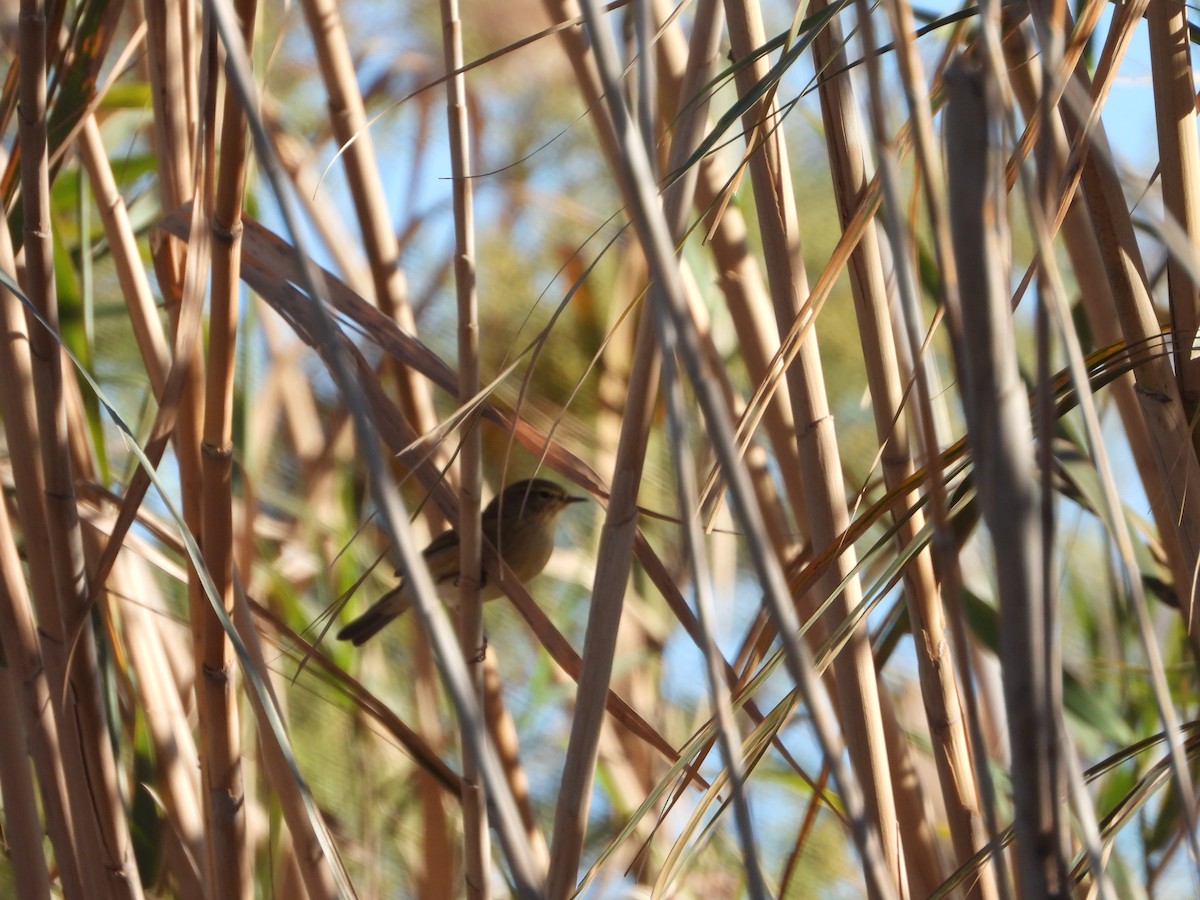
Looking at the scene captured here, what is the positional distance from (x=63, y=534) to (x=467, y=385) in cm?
28

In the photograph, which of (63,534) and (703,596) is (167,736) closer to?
(63,534)

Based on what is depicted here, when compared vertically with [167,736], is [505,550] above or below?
above

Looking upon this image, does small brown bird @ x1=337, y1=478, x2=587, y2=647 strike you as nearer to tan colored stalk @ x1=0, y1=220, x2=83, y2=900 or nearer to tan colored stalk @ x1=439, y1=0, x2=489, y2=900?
tan colored stalk @ x1=439, y1=0, x2=489, y2=900

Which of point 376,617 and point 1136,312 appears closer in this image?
point 1136,312

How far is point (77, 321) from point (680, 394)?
86cm

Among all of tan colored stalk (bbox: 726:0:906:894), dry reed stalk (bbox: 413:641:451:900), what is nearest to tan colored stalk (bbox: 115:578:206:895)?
dry reed stalk (bbox: 413:641:451:900)

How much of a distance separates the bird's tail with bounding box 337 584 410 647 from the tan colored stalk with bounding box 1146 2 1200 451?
1404 millimetres

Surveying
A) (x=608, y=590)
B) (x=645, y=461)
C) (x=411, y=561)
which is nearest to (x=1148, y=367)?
(x=608, y=590)

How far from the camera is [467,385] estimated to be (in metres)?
0.89

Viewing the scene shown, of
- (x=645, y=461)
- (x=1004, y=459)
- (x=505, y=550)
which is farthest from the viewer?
(x=505, y=550)

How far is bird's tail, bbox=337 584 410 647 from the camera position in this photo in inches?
74.8

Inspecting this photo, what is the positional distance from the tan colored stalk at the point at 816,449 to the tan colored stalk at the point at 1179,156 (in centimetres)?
20

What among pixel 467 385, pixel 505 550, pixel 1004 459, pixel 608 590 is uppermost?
pixel 505 550

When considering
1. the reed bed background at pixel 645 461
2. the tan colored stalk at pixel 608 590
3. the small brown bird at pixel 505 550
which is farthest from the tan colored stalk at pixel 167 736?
the small brown bird at pixel 505 550
